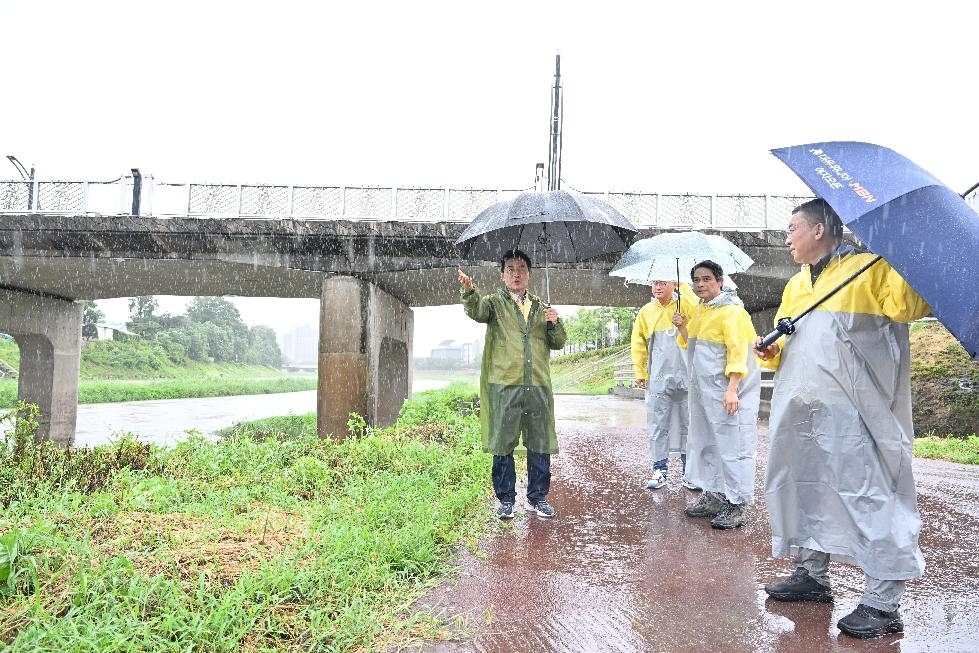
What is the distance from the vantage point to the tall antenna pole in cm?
1206

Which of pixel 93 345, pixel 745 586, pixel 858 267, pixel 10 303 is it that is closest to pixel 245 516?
pixel 745 586

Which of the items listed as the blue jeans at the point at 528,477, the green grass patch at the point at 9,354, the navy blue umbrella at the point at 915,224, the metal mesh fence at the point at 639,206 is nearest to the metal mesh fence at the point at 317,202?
the metal mesh fence at the point at 639,206

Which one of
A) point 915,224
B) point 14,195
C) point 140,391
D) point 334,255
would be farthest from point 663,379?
point 140,391

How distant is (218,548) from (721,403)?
10.9ft

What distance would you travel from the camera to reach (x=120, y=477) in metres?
4.77

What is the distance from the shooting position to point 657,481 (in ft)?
18.4

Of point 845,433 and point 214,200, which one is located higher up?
point 214,200

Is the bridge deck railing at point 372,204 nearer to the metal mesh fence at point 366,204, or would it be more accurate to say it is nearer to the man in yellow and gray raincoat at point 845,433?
the metal mesh fence at point 366,204

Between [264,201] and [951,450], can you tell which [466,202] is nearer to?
[264,201]

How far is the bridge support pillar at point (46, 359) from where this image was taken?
54.4 ft

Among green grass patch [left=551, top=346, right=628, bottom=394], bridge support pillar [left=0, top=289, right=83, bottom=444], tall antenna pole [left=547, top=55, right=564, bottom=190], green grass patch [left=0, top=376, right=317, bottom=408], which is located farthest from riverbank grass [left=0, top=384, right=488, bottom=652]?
green grass patch [left=0, top=376, right=317, bottom=408]

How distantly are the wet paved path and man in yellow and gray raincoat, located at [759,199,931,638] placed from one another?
21 centimetres

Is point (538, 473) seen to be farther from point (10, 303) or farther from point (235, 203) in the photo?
point (10, 303)

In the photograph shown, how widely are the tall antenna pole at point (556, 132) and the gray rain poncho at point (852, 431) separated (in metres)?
9.49
